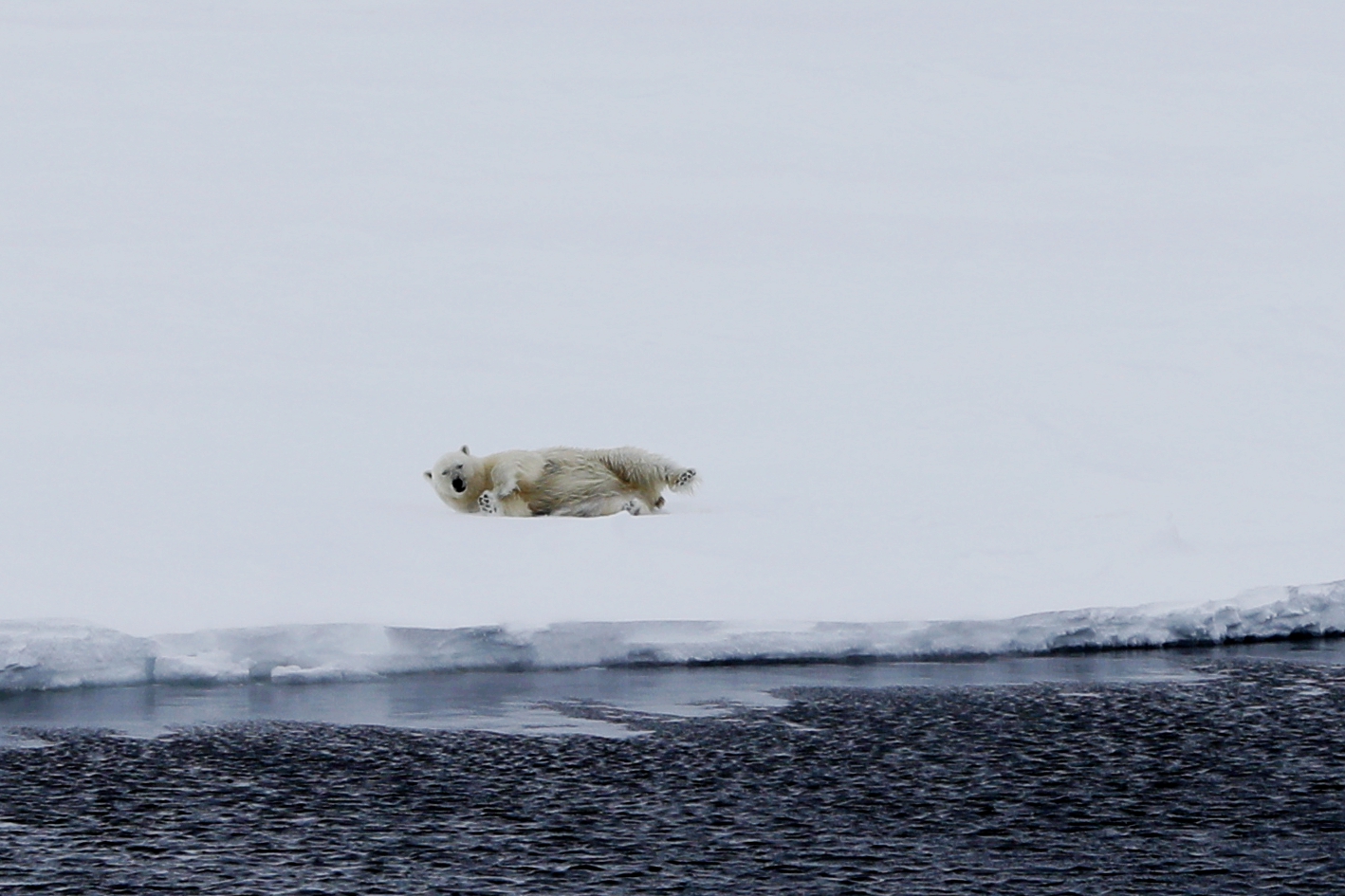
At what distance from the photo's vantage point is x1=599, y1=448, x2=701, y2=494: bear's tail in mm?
11734

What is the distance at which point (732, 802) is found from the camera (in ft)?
20.6

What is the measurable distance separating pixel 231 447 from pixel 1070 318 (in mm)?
8382

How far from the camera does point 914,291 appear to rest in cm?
1934

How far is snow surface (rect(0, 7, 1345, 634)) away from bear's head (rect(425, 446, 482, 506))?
43 centimetres

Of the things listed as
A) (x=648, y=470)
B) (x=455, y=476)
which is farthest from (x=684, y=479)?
(x=455, y=476)

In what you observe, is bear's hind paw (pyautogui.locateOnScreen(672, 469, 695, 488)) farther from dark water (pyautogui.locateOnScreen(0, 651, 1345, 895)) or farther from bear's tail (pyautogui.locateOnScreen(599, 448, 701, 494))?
dark water (pyautogui.locateOnScreen(0, 651, 1345, 895))

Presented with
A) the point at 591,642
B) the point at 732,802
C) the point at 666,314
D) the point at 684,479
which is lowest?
the point at 732,802

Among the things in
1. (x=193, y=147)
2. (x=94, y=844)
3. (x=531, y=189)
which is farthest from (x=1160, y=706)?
(x=193, y=147)

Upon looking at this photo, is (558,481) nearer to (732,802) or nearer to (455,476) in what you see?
(455,476)

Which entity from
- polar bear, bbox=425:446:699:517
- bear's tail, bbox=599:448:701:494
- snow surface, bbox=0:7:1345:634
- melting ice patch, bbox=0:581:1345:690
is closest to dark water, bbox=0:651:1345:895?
melting ice patch, bbox=0:581:1345:690

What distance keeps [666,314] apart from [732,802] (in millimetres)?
12334

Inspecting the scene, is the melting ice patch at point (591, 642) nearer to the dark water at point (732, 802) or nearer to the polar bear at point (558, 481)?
the dark water at point (732, 802)

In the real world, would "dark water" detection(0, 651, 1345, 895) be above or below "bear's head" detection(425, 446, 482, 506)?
below

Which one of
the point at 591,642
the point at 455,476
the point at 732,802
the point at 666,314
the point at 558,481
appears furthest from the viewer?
the point at 666,314
